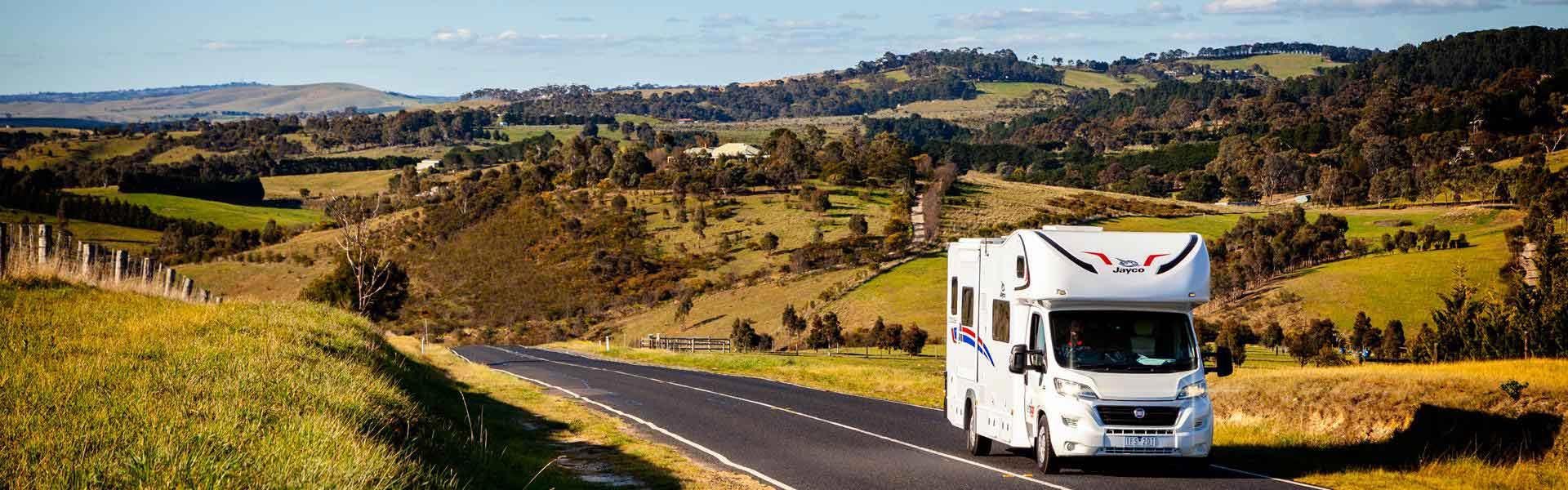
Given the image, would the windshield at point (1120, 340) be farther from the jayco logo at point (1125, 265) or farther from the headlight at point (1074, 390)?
the jayco logo at point (1125, 265)

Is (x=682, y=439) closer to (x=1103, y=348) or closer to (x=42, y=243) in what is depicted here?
(x=1103, y=348)

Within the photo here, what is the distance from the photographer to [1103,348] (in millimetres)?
16328

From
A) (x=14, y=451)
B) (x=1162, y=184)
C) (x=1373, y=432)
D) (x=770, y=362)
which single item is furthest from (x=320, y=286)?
(x=1162, y=184)

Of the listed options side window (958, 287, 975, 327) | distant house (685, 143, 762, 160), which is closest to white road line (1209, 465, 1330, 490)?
side window (958, 287, 975, 327)

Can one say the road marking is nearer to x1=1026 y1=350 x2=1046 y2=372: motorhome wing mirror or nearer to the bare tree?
x1=1026 y1=350 x2=1046 y2=372: motorhome wing mirror

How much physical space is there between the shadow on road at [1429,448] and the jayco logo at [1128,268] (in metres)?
3.30

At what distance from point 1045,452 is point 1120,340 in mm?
1762

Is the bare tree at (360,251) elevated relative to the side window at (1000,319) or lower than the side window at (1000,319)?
lower

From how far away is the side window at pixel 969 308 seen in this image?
63.3 ft

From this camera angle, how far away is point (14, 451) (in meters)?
7.38

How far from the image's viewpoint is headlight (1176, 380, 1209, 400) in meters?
15.7

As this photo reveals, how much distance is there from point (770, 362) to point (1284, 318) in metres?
44.5

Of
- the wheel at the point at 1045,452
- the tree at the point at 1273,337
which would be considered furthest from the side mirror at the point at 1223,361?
the tree at the point at 1273,337

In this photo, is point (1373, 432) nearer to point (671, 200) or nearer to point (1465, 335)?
point (1465, 335)
